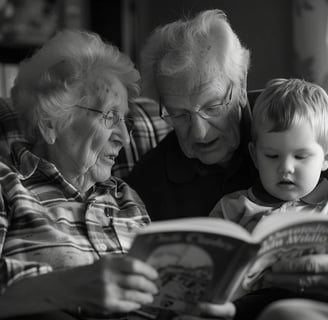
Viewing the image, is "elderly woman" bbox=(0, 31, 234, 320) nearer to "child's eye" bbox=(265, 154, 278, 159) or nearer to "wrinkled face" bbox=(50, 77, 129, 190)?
"wrinkled face" bbox=(50, 77, 129, 190)

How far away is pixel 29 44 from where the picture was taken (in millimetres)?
4086

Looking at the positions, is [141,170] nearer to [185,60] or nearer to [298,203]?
[185,60]

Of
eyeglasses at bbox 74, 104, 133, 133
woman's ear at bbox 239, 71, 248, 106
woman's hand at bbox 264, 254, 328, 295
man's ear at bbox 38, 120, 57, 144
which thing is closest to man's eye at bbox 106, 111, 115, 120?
eyeglasses at bbox 74, 104, 133, 133

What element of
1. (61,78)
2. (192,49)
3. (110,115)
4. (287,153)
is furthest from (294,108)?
(61,78)

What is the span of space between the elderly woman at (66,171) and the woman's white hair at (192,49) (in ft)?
0.30

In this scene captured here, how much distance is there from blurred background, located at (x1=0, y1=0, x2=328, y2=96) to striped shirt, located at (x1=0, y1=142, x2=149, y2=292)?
805 millimetres

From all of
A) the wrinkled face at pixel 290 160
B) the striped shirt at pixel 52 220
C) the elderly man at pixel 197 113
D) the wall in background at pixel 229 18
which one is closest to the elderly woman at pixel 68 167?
the striped shirt at pixel 52 220

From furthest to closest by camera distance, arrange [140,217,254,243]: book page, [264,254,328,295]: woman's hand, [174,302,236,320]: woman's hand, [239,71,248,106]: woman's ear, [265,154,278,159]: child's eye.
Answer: [239,71,248,106]: woman's ear, [265,154,278,159]: child's eye, [264,254,328,295]: woman's hand, [174,302,236,320]: woman's hand, [140,217,254,243]: book page

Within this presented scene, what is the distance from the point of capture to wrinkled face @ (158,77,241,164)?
73.4 inches

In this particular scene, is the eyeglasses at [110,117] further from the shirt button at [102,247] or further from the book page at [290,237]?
the book page at [290,237]

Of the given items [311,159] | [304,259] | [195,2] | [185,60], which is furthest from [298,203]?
[195,2]

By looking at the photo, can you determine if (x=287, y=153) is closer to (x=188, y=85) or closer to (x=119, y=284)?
(x=188, y=85)

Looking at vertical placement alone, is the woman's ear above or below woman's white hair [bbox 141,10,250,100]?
below

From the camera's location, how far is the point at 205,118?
6.14ft
